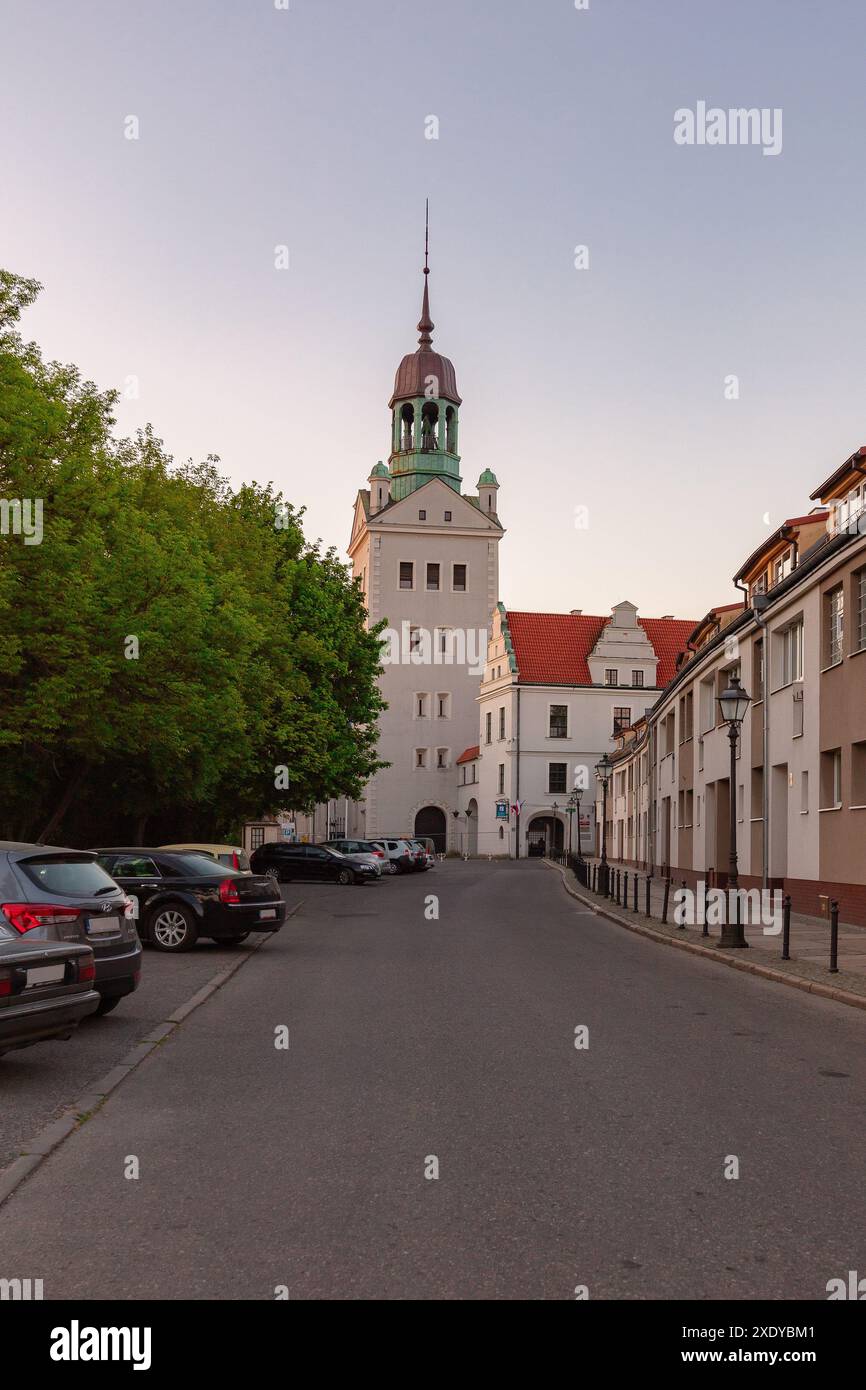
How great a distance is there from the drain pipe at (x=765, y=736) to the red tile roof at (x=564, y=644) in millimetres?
50640

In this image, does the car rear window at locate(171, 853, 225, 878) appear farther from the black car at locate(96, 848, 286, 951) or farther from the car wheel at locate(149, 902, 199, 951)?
the car wheel at locate(149, 902, 199, 951)

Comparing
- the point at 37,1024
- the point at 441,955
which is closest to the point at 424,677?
the point at 441,955

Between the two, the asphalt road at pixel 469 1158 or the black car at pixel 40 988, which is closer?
the asphalt road at pixel 469 1158

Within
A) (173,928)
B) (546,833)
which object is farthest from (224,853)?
(546,833)

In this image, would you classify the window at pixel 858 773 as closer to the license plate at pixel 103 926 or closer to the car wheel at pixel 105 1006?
the car wheel at pixel 105 1006

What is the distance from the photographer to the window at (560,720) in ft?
264

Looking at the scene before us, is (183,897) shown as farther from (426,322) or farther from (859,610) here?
(426,322)

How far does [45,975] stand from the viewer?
8492 mm

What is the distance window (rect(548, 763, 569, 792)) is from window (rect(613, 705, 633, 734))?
4.52m

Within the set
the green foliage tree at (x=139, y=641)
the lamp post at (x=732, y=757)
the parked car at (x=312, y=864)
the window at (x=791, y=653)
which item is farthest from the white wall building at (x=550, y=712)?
the lamp post at (x=732, y=757)

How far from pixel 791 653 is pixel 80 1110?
75.3 ft

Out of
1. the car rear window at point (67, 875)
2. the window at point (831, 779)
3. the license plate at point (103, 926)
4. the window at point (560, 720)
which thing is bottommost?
the license plate at point (103, 926)

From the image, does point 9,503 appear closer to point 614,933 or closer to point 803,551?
point 614,933

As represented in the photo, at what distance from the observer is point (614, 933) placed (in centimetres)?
2266
